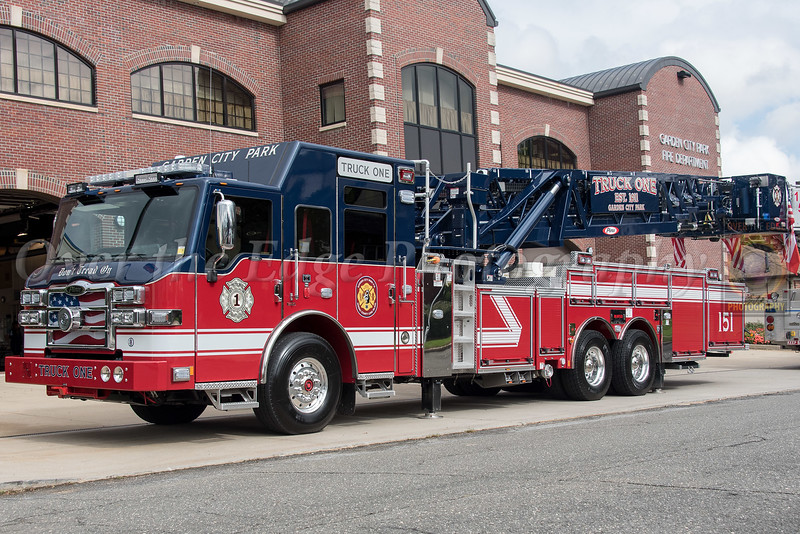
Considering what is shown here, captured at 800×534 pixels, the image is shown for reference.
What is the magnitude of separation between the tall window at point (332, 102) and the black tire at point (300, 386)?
13.3 m

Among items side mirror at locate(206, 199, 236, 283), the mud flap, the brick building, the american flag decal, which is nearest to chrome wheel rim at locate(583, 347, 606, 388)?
the mud flap

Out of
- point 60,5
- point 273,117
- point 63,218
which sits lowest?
point 63,218

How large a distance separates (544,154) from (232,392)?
2299cm

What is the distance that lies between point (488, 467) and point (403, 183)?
4.42m

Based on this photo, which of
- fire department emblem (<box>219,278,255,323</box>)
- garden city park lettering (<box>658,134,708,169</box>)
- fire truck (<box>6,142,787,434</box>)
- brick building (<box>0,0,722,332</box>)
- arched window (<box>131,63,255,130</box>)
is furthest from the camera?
garden city park lettering (<box>658,134,708,169</box>)

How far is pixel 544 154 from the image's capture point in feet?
99.6

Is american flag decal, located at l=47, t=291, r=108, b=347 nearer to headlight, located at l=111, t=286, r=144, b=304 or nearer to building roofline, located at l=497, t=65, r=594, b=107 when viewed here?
headlight, located at l=111, t=286, r=144, b=304

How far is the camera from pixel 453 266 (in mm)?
11352

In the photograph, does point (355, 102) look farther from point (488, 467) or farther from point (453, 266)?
point (488, 467)

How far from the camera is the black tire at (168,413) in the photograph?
1061cm

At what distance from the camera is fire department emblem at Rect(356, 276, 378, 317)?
10203 mm

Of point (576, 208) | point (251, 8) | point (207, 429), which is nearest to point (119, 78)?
point (251, 8)

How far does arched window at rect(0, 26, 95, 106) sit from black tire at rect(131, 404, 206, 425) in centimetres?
993

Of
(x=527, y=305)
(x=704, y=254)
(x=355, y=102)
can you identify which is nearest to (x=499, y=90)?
(x=355, y=102)
